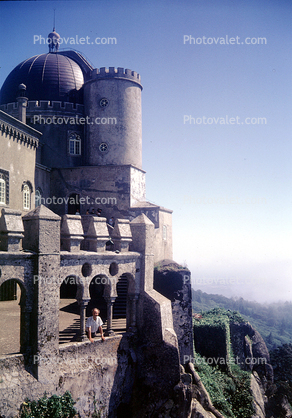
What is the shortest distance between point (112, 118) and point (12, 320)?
15.6 m

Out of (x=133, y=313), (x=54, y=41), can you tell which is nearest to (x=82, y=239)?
(x=133, y=313)

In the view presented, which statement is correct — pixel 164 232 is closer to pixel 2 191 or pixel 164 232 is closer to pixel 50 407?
pixel 2 191

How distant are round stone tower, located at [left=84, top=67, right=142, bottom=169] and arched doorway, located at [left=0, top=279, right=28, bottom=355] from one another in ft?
35.6

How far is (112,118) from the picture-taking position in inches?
942

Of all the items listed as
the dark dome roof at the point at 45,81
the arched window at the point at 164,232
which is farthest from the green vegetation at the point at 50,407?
the dark dome roof at the point at 45,81

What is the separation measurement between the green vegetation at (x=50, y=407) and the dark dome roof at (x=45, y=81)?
68.4 feet

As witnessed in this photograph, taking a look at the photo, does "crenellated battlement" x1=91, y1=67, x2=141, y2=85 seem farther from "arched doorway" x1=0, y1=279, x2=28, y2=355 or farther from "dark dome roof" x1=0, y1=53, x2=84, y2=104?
"arched doorway" x1=0, y1=279, x2=28, y2=355

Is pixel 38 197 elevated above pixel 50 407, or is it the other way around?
pixel 38 197

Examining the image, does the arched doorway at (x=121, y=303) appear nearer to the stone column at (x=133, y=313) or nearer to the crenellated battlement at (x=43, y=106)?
the stone column at (x=133, y=313)

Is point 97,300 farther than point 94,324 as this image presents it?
Yes

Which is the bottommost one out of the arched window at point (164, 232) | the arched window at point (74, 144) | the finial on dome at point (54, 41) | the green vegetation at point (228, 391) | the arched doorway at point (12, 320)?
the green vegetation at point (228, 391)

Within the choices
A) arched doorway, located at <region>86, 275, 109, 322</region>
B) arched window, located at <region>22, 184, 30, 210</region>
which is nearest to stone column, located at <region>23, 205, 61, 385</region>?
arched doorway, located at <region>86, 275, 109, 322</region>

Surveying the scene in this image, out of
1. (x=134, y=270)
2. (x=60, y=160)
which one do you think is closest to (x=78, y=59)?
(x=60, y=160)

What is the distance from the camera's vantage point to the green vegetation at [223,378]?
1652 centimetres
